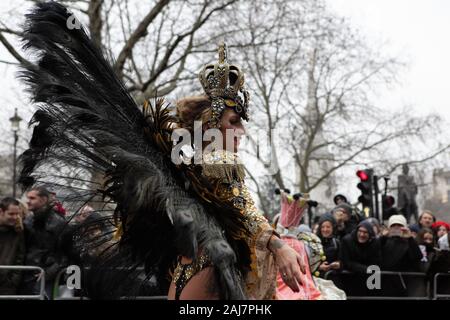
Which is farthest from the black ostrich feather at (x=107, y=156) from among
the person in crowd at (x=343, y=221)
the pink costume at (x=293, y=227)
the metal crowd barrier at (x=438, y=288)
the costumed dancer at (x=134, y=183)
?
the person in crowd at (x=343, y=221)

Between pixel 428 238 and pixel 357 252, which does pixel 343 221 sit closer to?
pixel 357 252

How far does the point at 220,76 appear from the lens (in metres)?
4.29

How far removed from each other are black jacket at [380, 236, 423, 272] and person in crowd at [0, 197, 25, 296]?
4.74 m

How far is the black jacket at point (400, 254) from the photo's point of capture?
10023mm

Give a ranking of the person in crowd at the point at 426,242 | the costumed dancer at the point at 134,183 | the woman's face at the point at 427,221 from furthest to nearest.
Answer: the woman's face at the point at 427,221 → the person in crowd at the point at 426,242 → the costumed dancer at the point at 134,183

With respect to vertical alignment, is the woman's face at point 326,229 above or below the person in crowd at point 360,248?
above

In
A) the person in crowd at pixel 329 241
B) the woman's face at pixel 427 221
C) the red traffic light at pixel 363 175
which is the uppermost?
the red traffic light at pixel 363 175

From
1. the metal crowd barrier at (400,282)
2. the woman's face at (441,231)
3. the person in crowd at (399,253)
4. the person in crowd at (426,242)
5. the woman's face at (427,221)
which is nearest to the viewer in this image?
the metal crowd barrier at (400,282)

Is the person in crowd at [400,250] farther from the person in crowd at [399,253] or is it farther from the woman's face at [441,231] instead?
the woman's face at [441,231]

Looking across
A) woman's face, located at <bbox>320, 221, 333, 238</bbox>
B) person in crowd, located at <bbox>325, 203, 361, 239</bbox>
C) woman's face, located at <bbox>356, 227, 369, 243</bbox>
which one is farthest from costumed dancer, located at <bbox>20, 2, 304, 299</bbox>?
person in crowd, located at <bbox>325, 203, 361, 239</bbox>

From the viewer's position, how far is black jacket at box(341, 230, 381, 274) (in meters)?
9.70

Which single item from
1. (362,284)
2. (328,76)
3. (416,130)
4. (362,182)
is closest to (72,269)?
(362,284)

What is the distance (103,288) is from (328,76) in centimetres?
2564

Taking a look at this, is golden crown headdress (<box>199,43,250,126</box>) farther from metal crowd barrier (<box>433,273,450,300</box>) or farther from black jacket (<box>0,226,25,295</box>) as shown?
metal crowd barrier (<box>433,273,450,300</box>)
